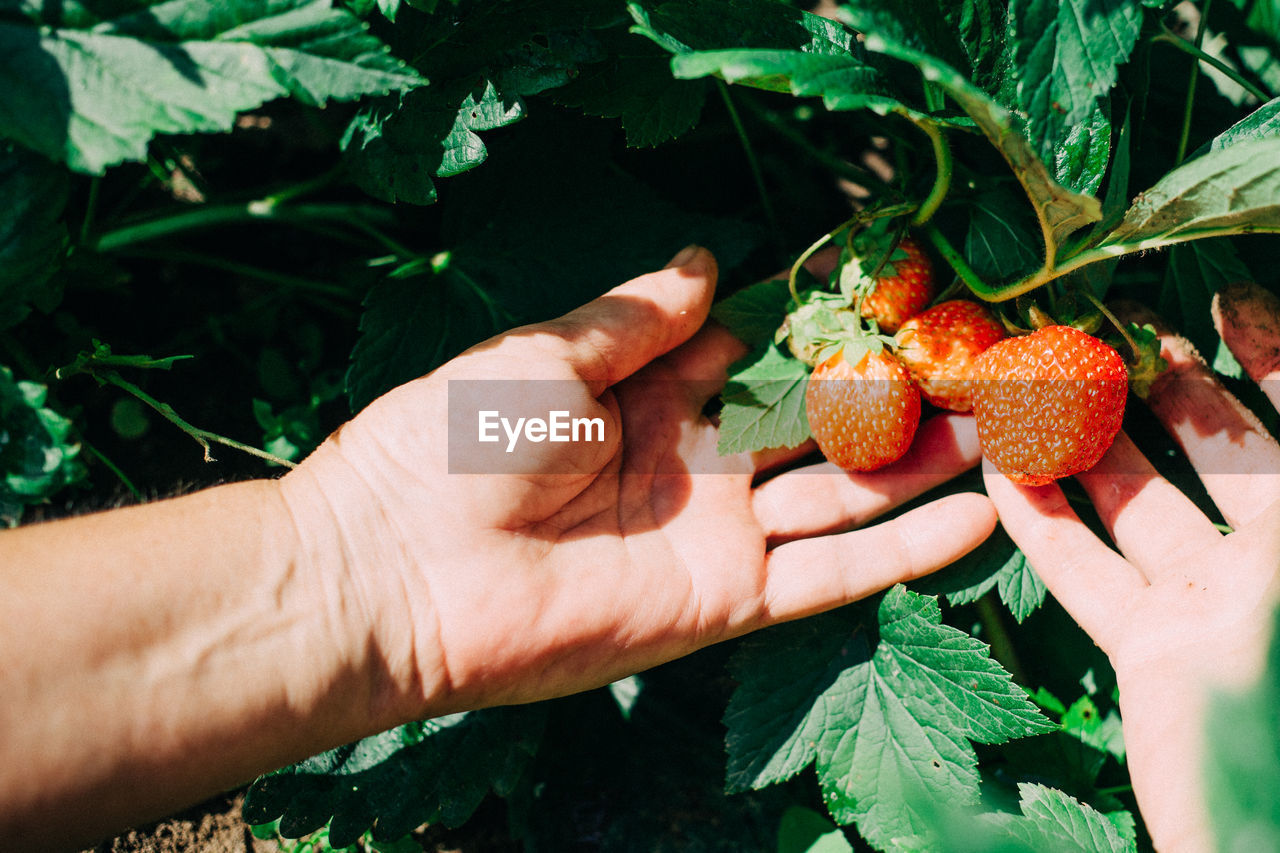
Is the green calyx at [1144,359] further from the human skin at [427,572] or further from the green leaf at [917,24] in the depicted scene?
the green leaf at [917,24]

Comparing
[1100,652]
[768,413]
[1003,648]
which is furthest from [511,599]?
[1100,652]

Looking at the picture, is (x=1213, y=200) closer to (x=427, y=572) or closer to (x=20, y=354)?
(x=427, y=572)

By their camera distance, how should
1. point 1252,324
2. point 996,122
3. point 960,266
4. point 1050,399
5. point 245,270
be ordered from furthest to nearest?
point 245,270 → point 1252,324 → point 960,266 → point 1050,399 → point 996,122

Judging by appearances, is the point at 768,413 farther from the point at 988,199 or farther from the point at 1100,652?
the point at 1100,652

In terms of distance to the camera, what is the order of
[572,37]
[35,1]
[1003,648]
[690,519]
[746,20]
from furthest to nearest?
[1003,648], [690,519], [572,37], [746,20], [35,1]

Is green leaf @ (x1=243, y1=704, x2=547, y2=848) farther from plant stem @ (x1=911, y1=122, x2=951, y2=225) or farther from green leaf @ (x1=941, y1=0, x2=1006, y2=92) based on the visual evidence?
green leaf @ (x1=941, y1=0, x2=1006, y2=92)

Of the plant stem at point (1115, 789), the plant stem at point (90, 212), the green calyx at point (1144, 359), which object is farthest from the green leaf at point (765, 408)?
the plant stem at point (90, 212)

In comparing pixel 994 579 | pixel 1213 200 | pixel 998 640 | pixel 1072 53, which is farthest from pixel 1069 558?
pixel 1072 53
